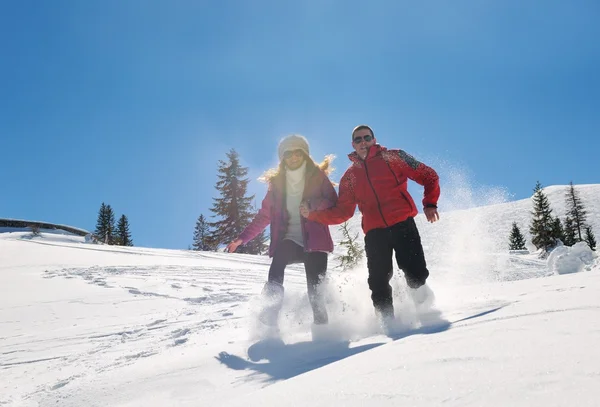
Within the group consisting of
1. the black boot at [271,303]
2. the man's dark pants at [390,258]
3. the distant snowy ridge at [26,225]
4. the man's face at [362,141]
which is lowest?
the black boot at [271,303]

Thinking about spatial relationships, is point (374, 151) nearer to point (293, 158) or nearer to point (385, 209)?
point (385, 209)

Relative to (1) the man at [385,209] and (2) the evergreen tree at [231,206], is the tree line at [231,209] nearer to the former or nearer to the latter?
(2) the evergreen tree at [231,206]

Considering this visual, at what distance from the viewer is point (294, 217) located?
15.9ft

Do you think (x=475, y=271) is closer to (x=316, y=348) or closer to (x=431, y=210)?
(x=431, y=210)

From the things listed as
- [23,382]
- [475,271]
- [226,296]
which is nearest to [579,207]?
[475,271]

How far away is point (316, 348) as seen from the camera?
3.07 meters

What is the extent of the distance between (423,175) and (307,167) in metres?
1.35

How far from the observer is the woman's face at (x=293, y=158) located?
493 centimetres

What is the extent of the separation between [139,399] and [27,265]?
9.35m

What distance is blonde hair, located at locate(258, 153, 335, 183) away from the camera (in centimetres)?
499

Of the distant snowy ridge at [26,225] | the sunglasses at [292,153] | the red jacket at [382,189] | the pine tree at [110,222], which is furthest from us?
the pine tree at [110,222]

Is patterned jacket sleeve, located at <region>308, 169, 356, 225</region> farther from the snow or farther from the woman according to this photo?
the snow

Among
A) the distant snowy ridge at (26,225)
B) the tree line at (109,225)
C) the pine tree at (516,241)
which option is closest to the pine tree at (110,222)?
the tree line at (109,225)

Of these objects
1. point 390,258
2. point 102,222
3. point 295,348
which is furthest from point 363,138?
point 102,222
